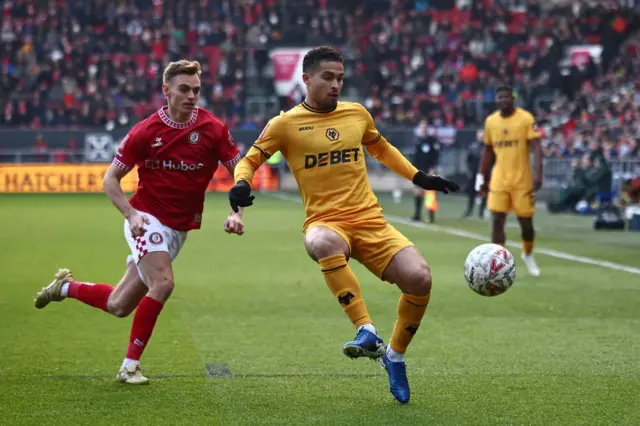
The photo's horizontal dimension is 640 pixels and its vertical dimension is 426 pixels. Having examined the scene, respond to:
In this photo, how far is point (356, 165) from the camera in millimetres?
7387

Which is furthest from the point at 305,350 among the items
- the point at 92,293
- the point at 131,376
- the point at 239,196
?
the point at 239,196

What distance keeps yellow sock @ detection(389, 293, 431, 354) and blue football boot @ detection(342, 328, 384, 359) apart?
1.58 feet

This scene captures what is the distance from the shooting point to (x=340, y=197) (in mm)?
7285

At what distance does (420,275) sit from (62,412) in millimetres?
2225

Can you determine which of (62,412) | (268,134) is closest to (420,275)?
(268,134)

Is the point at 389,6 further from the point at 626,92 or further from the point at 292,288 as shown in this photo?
the point at 292,288

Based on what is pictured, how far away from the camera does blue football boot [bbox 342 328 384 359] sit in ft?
21.2

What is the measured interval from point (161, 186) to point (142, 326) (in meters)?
0.95

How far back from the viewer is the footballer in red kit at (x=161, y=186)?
24.9 ft

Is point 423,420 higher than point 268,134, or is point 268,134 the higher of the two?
point 268,134

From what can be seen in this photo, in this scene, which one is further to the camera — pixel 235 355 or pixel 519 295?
pixel 519 295

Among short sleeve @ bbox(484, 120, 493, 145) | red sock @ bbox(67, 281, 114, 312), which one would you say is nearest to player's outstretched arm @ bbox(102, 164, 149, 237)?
red sock @ bbox(67, 281, 114, 312)

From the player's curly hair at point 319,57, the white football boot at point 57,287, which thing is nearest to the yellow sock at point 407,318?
the player's curly hair at point 319,57

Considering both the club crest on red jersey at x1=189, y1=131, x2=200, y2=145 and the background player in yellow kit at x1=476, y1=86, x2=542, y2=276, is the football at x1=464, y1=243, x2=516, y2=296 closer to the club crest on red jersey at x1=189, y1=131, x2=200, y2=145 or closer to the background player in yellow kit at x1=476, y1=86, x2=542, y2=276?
the club crest on red jersey at x1=189, y1=131, x2=200, y2=145
